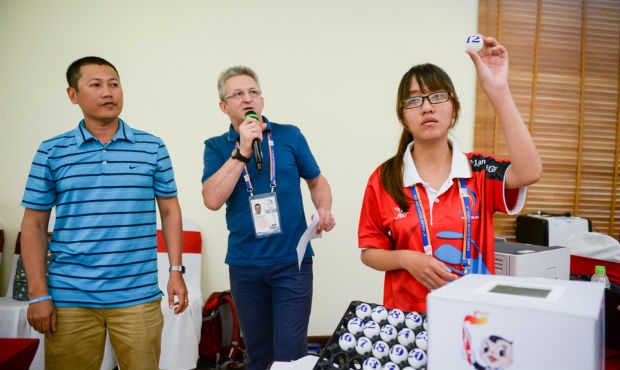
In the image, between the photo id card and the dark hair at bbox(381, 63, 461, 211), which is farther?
the photo id card

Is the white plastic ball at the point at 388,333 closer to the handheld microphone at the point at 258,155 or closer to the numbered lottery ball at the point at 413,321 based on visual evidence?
the numbered lottery ball at the point at 413,321

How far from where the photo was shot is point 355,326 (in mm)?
925

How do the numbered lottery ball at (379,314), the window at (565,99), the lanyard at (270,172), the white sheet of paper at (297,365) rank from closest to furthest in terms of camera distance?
the numbered lottery ball at (379,314), the white sheet of paper at (297,365), the lanyard at (270,172), the window at (565,99)

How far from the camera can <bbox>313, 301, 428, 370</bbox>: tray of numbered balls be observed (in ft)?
2.81

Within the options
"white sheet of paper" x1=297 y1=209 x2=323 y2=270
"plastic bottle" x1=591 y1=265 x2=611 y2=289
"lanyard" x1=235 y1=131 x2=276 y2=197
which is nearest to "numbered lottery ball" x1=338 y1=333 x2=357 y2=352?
"white sheet of paper" x1=297 y1=209 x2=323 y2=270

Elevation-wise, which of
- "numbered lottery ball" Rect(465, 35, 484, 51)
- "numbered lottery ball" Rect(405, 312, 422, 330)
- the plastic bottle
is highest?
"numbered lottery ball" Rect(465, 35, 484, 51)

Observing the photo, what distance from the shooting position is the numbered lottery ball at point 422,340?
860 mm

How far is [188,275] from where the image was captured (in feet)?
10.8

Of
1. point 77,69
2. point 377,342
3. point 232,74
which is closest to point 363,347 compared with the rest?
point 377,342

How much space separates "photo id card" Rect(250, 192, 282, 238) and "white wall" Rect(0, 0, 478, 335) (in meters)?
1.70

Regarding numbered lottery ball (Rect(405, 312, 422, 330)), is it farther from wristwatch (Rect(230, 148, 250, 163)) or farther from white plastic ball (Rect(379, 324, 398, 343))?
wristwatch (Rect(230, 148, 250, 163))

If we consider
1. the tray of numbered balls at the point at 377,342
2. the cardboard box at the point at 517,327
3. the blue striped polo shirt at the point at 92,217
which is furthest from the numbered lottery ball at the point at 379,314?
the blue striped polo shirt at the point at 92,217

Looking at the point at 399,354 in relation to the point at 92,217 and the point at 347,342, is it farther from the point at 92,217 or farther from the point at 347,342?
the point at 92,217

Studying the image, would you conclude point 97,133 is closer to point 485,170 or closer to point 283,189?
point 283,189
